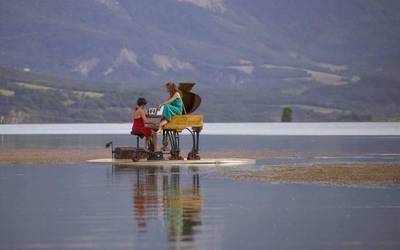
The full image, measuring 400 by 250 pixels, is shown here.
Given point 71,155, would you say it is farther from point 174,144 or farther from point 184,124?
point 184,124

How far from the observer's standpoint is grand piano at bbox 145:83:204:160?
28047 mm

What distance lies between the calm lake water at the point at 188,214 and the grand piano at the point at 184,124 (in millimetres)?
4429

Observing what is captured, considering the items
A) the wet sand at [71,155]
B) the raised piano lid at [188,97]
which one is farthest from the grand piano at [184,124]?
the wet sand at [71,155]

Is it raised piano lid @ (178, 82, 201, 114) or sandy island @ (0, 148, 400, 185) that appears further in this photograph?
raised piano lid @ (178, 82, 201, 114)

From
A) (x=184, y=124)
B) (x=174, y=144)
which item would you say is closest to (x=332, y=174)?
(x=184, y=124)

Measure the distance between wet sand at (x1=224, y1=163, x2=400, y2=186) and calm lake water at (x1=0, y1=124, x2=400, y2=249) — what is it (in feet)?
3.00

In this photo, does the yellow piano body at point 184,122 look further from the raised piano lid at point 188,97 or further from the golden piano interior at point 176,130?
the raised piano lid at point 188,97

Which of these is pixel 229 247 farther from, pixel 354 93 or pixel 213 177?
pixel 354 93

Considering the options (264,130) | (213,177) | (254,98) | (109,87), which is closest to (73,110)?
(109,87)

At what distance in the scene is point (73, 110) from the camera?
5207 inches

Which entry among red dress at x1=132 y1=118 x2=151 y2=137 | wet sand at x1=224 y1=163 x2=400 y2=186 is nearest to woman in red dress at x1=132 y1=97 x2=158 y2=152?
red dress at x1=132 y1=118 x2=151 y2=137

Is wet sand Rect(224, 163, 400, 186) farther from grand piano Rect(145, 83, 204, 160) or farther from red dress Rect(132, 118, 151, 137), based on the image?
red dress Rect(132, 118, 151, 137)

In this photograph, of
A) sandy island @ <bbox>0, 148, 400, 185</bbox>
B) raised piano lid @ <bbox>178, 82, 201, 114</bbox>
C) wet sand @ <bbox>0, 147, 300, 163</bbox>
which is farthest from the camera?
wet sand @ <bbox>0, 147, 300, 163</bbox>

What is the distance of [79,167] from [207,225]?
1304 cm
